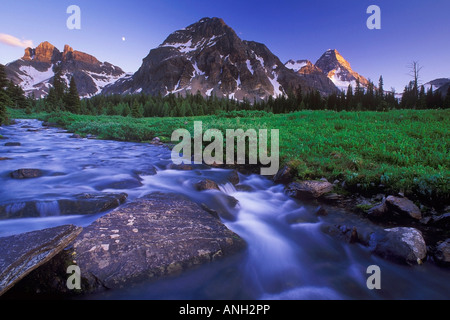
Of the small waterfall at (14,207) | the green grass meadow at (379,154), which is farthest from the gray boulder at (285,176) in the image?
the small waterfall at (14,207)

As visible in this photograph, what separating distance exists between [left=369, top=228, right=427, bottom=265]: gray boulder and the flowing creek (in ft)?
0.45

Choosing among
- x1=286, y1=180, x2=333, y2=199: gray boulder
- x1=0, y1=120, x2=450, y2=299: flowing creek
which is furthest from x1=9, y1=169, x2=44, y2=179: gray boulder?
x1=286, y1=180, x2=333, y2=199: gray boulder

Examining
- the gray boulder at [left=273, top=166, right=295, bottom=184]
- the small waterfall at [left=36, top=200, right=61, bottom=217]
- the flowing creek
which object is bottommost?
the flowing creek

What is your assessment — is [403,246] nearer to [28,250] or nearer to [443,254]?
[443,254]

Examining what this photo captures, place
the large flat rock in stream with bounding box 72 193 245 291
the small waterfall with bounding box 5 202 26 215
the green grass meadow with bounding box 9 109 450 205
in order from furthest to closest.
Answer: the green grass meadow with bounding box 9 109 450 205, the small waterfall with bounding box 5 202 26 215, the large flat rock in stream with bounding box 72 193 245 291

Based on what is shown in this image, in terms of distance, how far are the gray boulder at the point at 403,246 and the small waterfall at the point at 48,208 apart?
21.3 feet

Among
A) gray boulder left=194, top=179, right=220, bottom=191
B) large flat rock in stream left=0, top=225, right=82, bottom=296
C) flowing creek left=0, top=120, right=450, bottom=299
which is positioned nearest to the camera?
large flat rock in stream left=0, top=225, right=82, bottom=296

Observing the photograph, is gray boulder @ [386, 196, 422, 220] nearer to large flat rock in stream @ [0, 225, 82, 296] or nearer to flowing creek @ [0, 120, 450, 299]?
flowing creek @ [0, 120, 450, 299]

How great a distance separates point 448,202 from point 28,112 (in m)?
67.9

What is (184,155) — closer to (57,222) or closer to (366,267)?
(57,222)

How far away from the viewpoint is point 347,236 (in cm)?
482

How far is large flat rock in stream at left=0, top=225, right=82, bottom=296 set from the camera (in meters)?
2.74

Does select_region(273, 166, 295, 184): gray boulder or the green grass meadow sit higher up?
the green grass meadow

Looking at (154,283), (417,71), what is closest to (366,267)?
(154,283)
